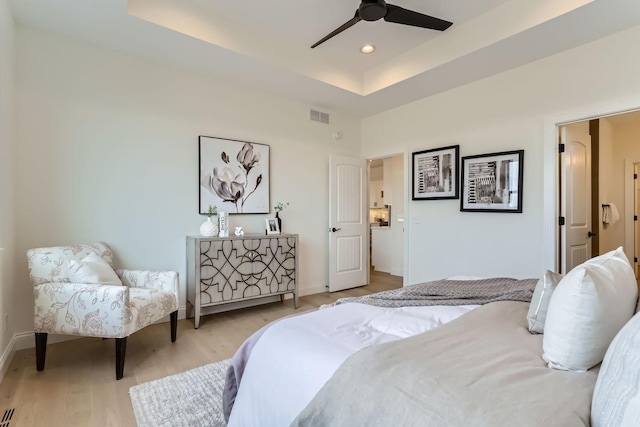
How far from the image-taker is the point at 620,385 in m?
0.75

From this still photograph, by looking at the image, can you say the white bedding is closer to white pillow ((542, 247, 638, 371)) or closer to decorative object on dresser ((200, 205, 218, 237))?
white pillow ((542, 247, 638, 371))

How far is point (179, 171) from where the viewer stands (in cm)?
356

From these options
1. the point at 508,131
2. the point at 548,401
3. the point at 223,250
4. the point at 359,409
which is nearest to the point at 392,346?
the point at 359,409

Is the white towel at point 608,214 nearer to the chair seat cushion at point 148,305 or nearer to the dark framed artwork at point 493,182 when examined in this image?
the dark framed artwork at point 493,182

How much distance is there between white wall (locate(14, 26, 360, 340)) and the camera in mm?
2814

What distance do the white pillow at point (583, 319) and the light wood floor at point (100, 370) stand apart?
2.12 meters

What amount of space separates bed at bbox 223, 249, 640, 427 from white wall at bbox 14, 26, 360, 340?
2.39 m

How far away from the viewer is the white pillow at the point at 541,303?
1315 mm

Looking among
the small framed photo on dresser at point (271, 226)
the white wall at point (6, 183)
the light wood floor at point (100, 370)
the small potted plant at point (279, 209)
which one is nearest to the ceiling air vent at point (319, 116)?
the small potted plant at point (279, 209)

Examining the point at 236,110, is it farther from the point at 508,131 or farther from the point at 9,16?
the point at 508,131

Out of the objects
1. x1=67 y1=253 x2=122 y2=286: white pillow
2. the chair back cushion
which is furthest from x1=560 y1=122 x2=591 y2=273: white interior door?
the chair back cushion

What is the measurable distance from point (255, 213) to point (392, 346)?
3190 millimetres

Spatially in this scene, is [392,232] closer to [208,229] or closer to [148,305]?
[208,229]

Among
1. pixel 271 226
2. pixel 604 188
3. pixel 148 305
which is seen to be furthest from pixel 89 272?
pixel 604 188
